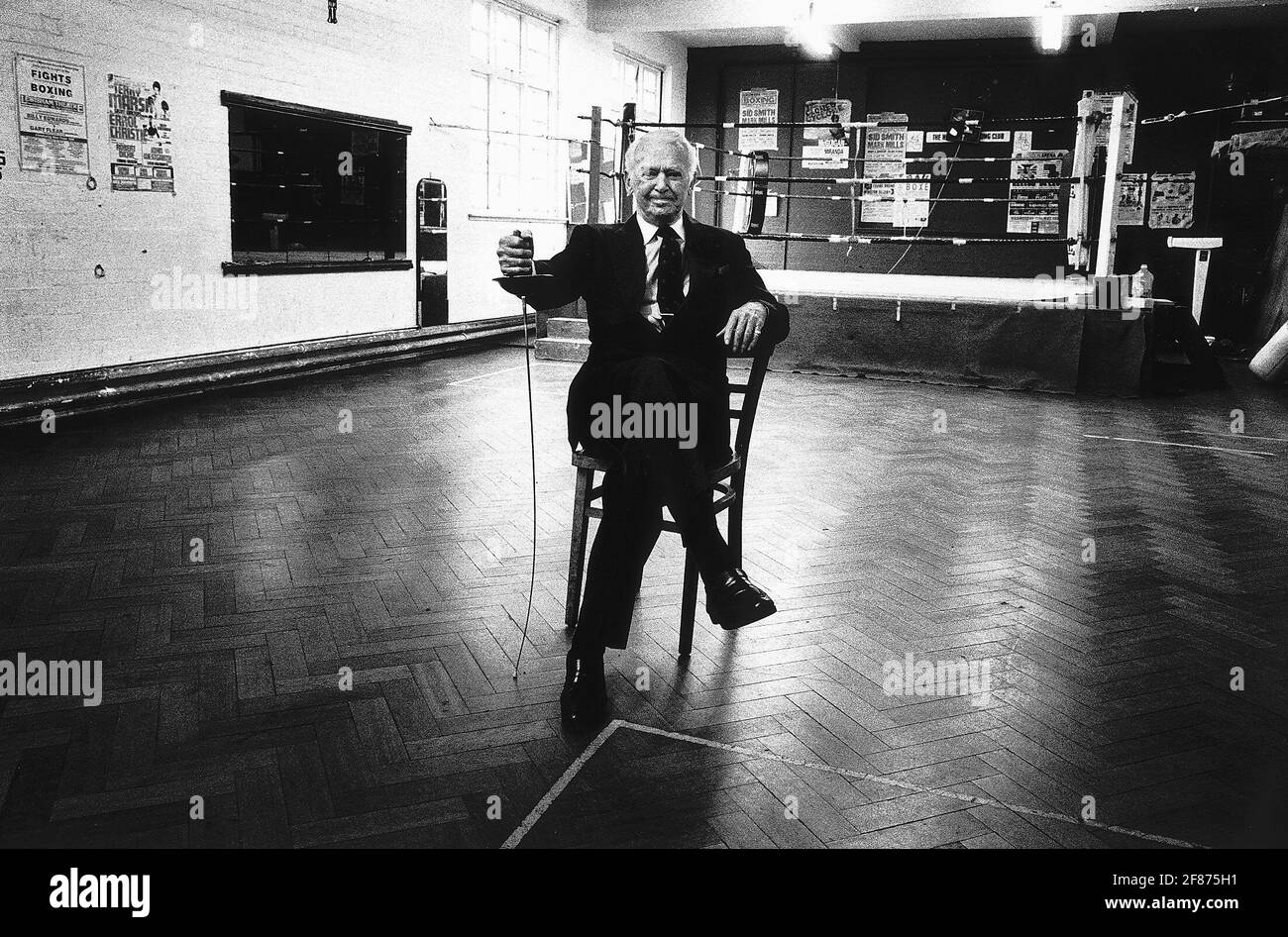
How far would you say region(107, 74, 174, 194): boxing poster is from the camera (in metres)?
5.16

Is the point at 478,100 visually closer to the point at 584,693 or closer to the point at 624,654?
the point at 624,654

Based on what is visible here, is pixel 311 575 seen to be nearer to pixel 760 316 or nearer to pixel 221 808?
pixel 221 808

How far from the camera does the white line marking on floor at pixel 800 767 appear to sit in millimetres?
1653

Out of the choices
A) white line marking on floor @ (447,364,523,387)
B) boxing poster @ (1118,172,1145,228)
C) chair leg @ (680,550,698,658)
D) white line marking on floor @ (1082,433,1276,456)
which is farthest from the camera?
boxing poster @ (1118,172,1145,228)

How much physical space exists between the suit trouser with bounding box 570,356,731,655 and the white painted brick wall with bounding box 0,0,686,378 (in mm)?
3981

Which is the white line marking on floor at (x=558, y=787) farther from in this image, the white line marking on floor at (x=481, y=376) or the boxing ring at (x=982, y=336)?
the boxing ring at (x=982, y=336)

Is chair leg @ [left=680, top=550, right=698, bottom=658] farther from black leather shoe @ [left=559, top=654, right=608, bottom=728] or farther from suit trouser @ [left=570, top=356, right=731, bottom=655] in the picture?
black leather shoe @ [left=559, top=654, right=608, bottom=728]

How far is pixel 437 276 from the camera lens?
7.89 meters

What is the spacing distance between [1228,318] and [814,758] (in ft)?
32.3

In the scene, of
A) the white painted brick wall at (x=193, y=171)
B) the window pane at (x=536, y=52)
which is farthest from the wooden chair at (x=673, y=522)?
the window pane at (x=536, y=52)

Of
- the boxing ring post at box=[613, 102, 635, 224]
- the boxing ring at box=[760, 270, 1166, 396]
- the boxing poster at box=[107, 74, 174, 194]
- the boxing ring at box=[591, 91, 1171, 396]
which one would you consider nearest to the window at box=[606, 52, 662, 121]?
the boxing ring post at box=[613, 102, 635, 224]

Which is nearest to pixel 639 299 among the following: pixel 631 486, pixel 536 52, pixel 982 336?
pixel 631 486

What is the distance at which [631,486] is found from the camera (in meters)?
2.09
